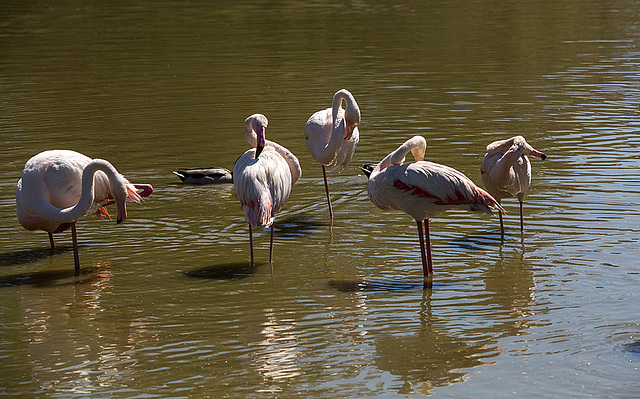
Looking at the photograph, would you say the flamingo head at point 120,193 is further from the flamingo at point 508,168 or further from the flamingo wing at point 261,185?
the flamingo at point 508,168

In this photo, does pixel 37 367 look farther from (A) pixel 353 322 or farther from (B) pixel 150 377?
(A) pixel 353 322

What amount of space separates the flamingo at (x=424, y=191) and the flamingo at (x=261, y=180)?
80 centimetres

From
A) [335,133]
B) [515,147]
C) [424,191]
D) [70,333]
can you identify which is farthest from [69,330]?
[515,147]

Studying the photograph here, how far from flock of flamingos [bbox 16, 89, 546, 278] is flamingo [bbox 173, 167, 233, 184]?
162cm

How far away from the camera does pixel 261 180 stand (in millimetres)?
6684

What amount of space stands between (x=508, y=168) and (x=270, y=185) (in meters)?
1.99

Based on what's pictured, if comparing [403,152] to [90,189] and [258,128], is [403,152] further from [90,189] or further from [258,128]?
[90,189]

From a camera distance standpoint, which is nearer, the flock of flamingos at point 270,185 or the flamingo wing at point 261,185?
the flock of flamingos at point 270,185

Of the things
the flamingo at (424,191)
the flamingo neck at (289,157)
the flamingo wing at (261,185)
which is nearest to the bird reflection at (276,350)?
the flamingo wing at (261,185)

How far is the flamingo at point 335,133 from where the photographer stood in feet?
26.4

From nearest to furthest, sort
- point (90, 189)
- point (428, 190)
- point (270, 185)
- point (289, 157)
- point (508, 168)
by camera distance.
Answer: point (428, 190) < point (90, 189) < point (270, 185) < point (508, 168) < point (289, 157)

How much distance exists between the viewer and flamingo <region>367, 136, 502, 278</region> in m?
6.20

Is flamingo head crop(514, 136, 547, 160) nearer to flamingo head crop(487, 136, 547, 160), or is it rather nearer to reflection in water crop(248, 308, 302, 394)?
flamingo head crop(487, 136, 547, 160)

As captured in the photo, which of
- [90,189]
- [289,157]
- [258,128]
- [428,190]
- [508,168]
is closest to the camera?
[428,190]
